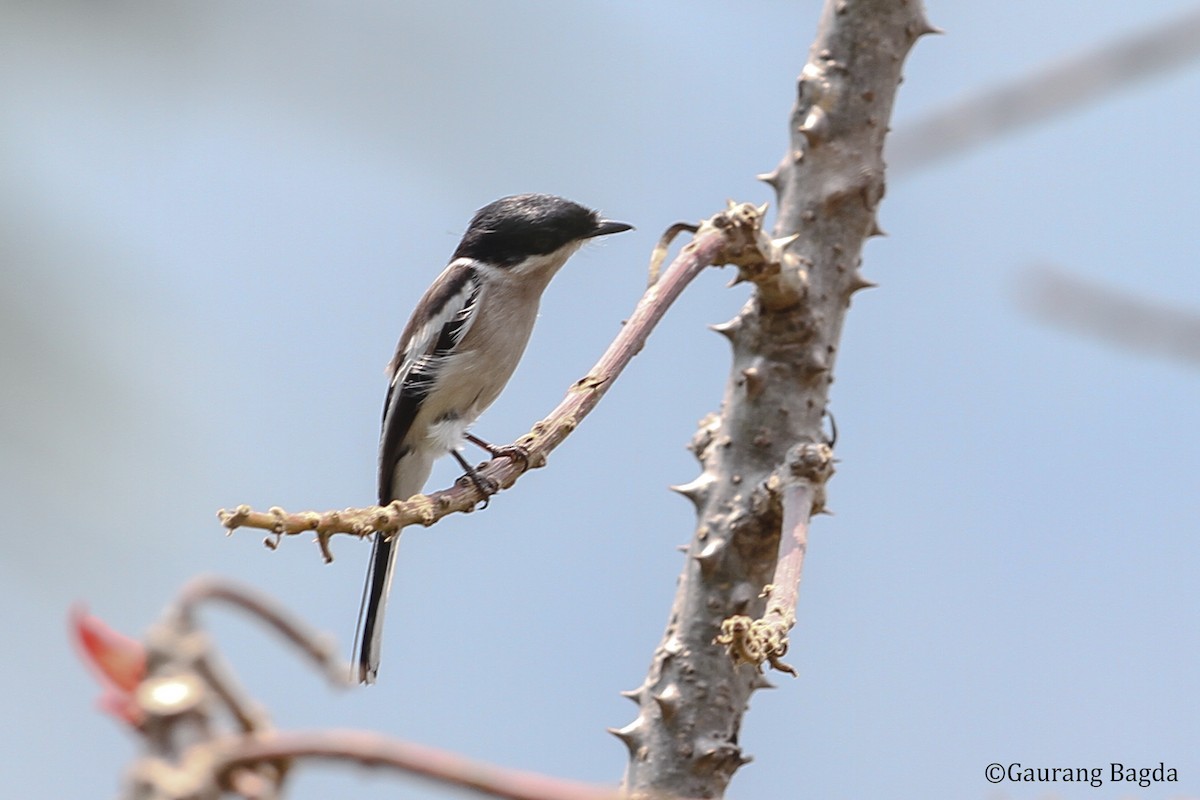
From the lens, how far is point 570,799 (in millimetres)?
622

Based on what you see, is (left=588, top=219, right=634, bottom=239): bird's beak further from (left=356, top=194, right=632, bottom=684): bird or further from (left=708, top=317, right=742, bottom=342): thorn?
(left=708, top=317, right=742, bottom=342): thorn

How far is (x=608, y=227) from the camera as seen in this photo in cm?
387

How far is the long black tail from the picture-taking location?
3736mm

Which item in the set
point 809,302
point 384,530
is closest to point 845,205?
point 809,302

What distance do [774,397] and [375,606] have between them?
Result: 5.69ft

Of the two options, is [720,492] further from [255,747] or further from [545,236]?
[255,747]

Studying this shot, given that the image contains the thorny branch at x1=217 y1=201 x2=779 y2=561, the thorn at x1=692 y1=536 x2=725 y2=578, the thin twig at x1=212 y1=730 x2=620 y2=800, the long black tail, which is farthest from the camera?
the long black tail

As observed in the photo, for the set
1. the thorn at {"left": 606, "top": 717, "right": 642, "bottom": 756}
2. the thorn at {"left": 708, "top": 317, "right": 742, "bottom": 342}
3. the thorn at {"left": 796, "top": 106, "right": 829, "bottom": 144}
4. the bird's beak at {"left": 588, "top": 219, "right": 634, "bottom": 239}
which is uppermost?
the bird's beak at {"left": 588, "top": 219, "right": 634, "bottom": 239}

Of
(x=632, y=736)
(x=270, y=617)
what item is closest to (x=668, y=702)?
(x=632, y=736)

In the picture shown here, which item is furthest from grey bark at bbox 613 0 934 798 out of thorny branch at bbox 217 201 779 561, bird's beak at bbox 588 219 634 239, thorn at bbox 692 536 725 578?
bird's beak at bbox 588 219 634 239

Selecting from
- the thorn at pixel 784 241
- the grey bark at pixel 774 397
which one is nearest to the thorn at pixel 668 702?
the grey bark at pixel 774 397

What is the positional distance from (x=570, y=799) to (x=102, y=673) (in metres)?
0.37

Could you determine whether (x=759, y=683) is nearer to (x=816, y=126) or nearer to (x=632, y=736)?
(x=632, y=736)

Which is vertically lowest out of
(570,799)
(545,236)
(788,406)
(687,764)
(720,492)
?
(570,799)
